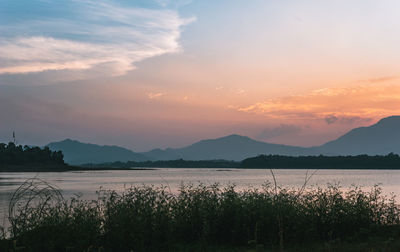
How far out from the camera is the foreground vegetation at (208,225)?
1477 centimetres

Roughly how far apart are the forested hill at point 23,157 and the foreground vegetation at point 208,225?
134136 millimetres

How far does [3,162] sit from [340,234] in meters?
142

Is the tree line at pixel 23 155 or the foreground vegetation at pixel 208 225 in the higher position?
the tree line at pixel 23 155

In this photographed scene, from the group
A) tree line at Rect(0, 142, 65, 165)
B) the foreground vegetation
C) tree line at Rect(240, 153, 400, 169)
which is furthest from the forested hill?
the foreground vegetation

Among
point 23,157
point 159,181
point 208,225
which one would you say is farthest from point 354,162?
point 208,225

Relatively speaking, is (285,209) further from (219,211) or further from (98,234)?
(98,234)

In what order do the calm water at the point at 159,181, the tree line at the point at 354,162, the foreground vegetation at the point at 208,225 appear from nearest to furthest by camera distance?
the foreground vegetation at the point at 208,225
the calm water at the point at 159,181
the tree line at the point at 354,162

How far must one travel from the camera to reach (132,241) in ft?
48.8

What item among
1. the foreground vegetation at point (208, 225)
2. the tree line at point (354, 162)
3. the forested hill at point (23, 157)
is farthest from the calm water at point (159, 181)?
the tree line at point (354, 162)

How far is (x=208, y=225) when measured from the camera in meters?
15.6

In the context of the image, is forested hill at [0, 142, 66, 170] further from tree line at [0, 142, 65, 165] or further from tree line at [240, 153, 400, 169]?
tree line at [240, 153, 400, 169]

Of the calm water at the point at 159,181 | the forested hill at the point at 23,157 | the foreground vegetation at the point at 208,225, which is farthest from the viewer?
the forested hill at the point at 23,157

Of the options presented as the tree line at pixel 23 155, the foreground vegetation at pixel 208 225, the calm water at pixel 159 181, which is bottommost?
the calm water at pixel 159 181

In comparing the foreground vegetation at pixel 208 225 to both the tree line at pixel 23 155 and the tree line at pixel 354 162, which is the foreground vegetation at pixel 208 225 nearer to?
the tree line at pixel 23 155
